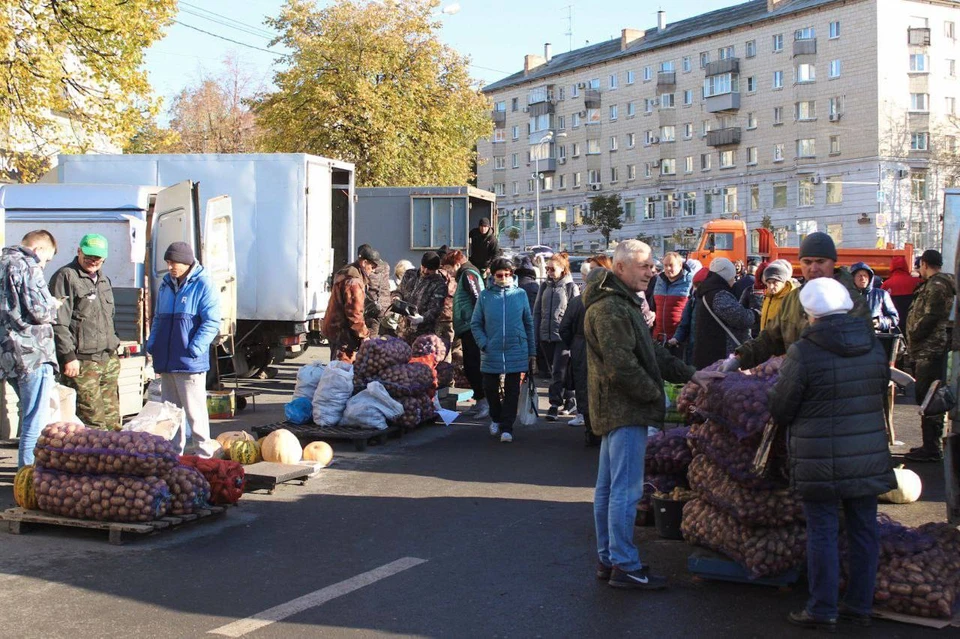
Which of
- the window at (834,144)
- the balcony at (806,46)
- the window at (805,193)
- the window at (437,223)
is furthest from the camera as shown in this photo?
the window at (805,193)

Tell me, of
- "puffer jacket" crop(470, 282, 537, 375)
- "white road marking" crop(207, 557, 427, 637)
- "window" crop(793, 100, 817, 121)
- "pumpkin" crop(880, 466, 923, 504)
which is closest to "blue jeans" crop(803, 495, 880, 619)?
"white road marking" crop(207, 557, 427, 637)

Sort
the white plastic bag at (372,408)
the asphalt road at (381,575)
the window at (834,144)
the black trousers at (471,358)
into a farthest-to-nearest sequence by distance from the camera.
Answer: the window at (834,144) → the black trousers at (471,358) → the white plastic bag at (372,408) → the asphalt road at (381,575)

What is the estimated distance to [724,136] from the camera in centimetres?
7219

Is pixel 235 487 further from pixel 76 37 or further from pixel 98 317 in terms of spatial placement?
pixel 76 37

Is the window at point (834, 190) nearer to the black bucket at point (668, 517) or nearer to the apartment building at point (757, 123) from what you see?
the apartment building at point (757, 123)

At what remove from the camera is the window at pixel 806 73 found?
67125mm

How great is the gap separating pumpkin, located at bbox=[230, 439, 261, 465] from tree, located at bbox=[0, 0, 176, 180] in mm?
9637

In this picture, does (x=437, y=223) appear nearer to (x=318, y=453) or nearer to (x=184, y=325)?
(x=318, y=453)

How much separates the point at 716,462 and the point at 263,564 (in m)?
2.79

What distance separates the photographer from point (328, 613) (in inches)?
217

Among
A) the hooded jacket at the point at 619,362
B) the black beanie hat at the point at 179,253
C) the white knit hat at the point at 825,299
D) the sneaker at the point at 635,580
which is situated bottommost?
the sneaker at the point at 635,580

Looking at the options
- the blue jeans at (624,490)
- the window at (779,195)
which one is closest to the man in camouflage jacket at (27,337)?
the blue jeans at (624,490)

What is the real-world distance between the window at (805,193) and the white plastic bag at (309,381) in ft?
198

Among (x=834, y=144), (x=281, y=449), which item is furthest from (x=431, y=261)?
(x=834, y=144)
